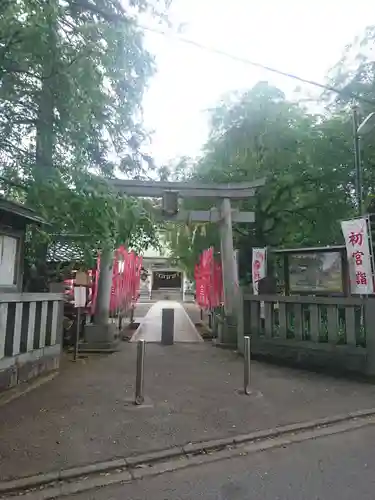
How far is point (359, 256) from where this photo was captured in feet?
27.5

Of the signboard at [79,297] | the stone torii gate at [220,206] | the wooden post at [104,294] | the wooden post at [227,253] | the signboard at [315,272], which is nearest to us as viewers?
the signboard at [79,297]

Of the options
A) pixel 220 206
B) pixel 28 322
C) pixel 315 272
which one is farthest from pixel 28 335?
pixel 220 206

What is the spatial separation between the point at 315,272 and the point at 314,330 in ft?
5.78

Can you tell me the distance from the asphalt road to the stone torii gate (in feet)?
25.5

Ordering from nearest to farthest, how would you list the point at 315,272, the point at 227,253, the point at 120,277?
the point at 315,272, the point at 227,253, the point at 120,277

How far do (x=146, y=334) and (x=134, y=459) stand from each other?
427 inches

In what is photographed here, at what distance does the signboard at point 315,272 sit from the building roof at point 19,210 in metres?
6.37

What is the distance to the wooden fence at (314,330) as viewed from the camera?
8164 mm

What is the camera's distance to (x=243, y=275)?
15.4 meters

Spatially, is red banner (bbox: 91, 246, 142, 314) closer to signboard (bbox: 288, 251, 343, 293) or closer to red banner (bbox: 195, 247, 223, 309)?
red banner (bbox: 195, 247, 223, 309)

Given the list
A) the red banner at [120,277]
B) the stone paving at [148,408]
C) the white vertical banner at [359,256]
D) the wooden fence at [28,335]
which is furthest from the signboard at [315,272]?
the wooden fence at [28,335]

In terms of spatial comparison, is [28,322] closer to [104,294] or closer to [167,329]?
[104,294]

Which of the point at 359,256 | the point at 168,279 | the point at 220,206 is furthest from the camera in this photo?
the point at 168,279

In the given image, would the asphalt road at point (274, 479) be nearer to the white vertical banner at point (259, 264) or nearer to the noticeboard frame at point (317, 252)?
the noticeboard frame at point (317, 252)
